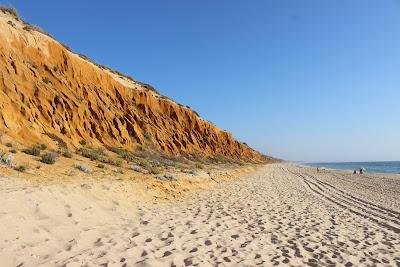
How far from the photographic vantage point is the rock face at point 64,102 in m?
21.6

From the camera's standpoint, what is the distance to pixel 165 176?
18438 millimetres

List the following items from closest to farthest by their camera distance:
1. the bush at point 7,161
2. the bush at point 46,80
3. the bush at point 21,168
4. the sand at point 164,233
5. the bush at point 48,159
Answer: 1. the sand at point 164,233
2. the bush at point 21,168
3. the bush at point 7,161
4. the bush at point 48,159
5. the bush at point 46,80

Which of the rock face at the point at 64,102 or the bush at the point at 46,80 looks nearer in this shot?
the rock face at the point at 64,102

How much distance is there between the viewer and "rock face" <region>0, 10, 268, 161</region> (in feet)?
70.7

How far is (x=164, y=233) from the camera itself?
8.96 meters

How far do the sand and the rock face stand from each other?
10318 millimetres

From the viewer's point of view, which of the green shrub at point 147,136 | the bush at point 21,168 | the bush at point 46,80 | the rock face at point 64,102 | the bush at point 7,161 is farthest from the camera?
the green shrub at point 147,136

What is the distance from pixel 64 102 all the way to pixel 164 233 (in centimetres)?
2079

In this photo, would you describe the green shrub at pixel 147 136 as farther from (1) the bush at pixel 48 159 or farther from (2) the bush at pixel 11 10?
(1) the bush at pixel 48 159

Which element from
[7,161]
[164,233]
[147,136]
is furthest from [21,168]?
[147,136]

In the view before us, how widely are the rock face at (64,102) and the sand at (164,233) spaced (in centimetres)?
1032

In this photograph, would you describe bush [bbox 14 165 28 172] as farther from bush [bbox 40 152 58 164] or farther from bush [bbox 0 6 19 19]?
bush [bbox 0 6 19 19]

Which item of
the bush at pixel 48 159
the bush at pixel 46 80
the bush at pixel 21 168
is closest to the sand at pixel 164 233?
the bush at pixel 21 168

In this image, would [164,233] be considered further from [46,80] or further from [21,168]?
[46,80]
